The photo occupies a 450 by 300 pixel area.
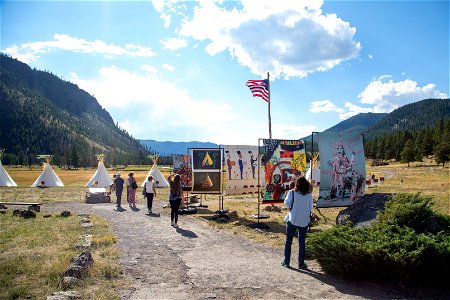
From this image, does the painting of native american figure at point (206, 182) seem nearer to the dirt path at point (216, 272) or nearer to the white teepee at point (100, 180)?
the dirt path at point (216, 272)

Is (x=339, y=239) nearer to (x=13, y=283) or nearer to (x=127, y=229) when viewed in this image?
(x=13, y=283)

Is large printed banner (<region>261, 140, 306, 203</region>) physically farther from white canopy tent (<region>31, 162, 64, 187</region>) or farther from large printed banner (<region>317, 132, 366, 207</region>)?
white canopy tent (<region>31, 162, 64, 187</region>)

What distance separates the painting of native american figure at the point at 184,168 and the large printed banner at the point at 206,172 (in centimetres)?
416

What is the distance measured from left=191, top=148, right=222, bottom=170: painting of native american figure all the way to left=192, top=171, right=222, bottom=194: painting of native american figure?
368mm

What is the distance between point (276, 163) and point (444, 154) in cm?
7420

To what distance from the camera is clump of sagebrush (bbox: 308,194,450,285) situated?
721cm

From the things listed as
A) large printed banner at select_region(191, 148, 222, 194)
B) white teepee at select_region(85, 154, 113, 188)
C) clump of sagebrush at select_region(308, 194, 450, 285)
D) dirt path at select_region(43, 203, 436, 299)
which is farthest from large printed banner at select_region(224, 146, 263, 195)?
white teepee at select_region(85, 154, 113, 188)

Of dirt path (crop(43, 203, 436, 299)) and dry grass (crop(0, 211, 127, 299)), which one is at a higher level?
dry grass (crop(0, 211, 127, 299))

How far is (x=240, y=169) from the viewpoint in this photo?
1961cm

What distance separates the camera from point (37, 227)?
15156 millimetres

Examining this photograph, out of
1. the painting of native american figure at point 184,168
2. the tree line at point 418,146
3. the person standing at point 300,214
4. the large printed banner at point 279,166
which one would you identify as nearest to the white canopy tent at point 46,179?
the painting of native american figure at point 184,168

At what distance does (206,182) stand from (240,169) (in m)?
2.52

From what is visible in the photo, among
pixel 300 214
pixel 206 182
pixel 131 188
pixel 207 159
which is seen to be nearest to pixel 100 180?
pixel 131 188

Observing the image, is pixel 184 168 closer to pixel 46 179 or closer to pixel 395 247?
pixel 395 247
